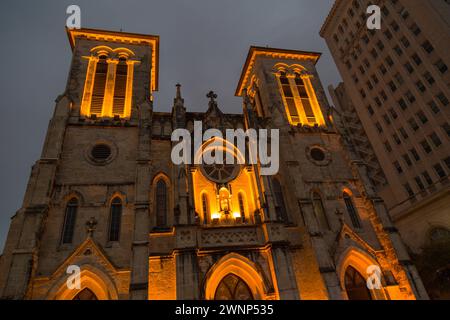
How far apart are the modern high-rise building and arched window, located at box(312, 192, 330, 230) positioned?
10.1m

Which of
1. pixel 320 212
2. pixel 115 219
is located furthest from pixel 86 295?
pixel 320 212

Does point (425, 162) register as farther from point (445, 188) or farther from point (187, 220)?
point (187, 220)

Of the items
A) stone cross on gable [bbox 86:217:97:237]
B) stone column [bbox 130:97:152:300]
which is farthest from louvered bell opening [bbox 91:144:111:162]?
stone cross on gable [bbox 86:217:97:237]

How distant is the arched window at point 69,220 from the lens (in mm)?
16734

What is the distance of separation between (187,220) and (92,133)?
32.0 ft

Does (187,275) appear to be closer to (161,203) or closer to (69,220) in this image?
(161,203)

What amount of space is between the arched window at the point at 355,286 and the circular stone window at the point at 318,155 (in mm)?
7885

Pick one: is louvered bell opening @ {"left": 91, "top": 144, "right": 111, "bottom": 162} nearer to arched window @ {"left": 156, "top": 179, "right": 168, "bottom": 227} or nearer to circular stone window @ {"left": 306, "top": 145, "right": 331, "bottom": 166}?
arched window @ {"left": 156, "top": 179, "right": 168, "bottom": 227}

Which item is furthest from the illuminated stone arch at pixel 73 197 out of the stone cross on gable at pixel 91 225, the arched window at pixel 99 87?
the arched window at pixel 99 87

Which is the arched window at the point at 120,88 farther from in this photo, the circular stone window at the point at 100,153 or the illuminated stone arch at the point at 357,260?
the illuminated stone arch at the point at 357,260
